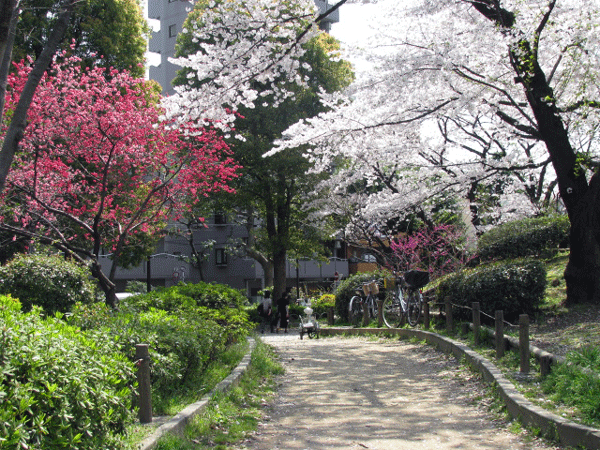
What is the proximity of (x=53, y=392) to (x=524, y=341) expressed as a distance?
5.50m

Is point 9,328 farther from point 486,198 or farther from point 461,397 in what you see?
point 486,198

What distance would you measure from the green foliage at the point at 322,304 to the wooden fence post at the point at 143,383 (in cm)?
2083

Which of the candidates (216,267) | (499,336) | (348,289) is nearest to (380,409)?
(499,336)

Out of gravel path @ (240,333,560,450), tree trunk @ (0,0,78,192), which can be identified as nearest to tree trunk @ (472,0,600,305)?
gravel path @ (240,333,560,450)

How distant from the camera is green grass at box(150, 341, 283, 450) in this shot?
16.7 feet

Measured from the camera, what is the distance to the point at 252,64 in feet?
29.0

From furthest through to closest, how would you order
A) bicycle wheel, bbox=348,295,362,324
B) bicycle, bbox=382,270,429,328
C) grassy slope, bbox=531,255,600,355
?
bicycle wheel, bbox=348,295,362,324 < bicycle, bbox=382,270,429,328 < grassy slope, bbox=531,255,600,355

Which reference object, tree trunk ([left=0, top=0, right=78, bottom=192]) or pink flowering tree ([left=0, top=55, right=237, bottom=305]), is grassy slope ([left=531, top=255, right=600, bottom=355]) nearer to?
pink flowering tree ([left=0, top=55, right=237, bottom=305])

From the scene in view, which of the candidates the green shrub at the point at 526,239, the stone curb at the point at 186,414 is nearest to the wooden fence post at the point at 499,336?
the stone curb at the point at 186,414

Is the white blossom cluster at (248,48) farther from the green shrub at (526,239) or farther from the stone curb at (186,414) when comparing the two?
the green shrub at (526,239)

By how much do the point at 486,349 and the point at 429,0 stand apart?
6.39 m

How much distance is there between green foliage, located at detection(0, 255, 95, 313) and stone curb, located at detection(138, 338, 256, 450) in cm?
328

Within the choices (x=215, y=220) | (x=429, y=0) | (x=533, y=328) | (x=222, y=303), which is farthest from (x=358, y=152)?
(x=215, y=220)

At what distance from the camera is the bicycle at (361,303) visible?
16.3 m
